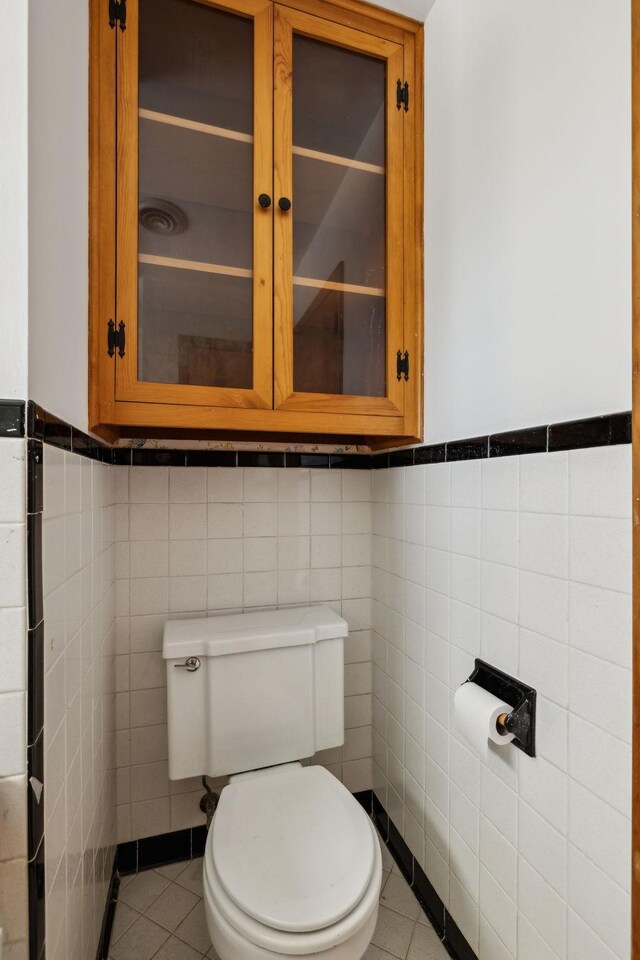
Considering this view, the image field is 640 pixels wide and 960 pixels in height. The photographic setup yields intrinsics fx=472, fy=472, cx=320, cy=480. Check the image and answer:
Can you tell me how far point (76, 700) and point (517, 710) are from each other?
81 cm

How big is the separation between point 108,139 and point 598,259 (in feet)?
3.34

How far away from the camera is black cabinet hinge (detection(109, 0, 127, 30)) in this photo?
3.38 feet

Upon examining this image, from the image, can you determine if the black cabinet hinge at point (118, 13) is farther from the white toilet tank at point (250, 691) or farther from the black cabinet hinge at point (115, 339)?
the white toilet tank at point (250, 691)

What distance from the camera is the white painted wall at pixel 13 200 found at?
607mm

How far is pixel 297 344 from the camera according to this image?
3.89 feet

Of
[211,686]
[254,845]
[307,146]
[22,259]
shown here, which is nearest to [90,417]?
[22,259]

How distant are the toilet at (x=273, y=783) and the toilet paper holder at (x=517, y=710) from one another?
0.39 metres

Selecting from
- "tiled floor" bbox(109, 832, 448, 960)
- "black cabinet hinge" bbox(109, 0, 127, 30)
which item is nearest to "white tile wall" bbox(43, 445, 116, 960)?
"tiled floor" bbox(109, 832, 448, 960)

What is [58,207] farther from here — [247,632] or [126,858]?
[126,858]

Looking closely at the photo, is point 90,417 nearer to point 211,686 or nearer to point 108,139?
point 108,139

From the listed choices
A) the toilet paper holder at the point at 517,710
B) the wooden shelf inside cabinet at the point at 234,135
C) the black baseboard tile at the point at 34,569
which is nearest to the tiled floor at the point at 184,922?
the toilet paper holder at the point at 517,710

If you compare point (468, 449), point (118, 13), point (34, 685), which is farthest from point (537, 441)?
point (118, 13)

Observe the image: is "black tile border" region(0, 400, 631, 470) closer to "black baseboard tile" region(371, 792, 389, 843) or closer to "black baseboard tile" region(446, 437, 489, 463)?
"black baseboard tile" region(446, 437, 489, 463)

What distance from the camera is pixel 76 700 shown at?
2.84 ft
